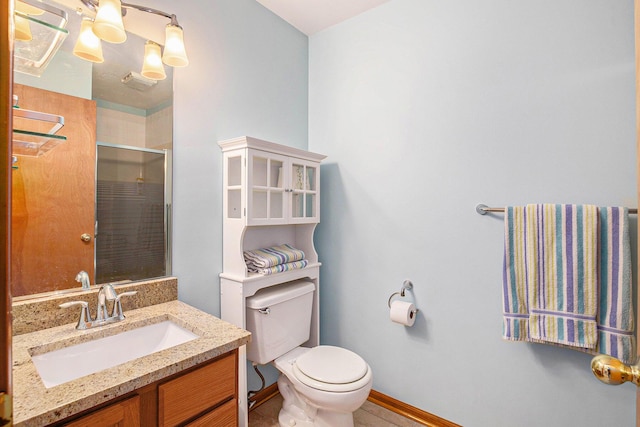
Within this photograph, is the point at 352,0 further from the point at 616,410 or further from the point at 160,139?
the point at 616,410

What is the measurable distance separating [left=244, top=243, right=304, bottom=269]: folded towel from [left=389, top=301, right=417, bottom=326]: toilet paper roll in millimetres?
656

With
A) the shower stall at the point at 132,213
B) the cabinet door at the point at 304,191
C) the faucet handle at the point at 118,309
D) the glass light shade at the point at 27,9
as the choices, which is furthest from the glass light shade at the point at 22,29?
the cabinet door at the point at 304,191

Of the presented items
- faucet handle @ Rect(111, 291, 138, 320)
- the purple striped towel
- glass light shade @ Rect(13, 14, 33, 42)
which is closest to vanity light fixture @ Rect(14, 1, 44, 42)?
glass light shade @ Rect(13, 14, 33, 42)

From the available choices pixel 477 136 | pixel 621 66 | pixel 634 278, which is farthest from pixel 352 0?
pixel 634 278

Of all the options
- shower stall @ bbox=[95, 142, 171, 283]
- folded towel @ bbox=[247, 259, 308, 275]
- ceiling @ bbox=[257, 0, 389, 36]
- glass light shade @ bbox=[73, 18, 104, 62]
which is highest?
ceiling @ bbox=[257, 0, 389, 36]

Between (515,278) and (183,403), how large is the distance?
1491 millimetres

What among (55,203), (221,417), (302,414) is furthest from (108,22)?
(302,414)

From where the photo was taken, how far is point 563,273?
134 cm

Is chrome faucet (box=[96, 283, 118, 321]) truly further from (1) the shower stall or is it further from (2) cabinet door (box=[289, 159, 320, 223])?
(2) cabinet door (box=[289, 159, 320, 223])

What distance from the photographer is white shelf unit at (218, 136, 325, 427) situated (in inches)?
63.1

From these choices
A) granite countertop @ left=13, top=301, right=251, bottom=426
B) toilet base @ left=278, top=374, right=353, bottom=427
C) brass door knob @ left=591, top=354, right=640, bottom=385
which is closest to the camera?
brass door knob @ left=591, top=354, right=640, bottom=385

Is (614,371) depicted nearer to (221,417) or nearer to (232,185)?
(221,417)

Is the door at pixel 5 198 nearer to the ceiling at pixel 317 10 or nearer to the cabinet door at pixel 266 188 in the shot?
the cabinet door at pixel 266 188

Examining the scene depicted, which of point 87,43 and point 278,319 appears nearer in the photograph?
point 87,43
